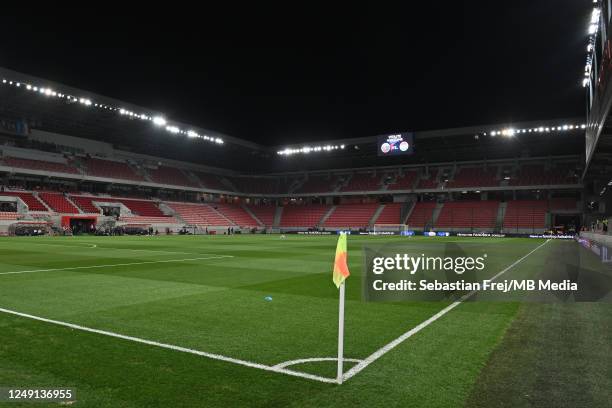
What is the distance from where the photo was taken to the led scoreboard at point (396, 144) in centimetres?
5778

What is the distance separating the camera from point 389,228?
66.1m

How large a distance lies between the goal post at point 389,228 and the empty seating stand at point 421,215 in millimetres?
2382

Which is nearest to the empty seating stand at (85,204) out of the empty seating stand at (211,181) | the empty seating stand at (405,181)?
the empty seating stand at (211,181)

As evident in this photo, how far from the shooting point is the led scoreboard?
57781mm

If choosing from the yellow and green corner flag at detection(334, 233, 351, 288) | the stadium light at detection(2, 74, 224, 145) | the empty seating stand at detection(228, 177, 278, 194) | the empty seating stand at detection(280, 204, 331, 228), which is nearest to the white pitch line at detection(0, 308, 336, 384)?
the yellow and green corner flag at detection(334, 233, 351, 288)

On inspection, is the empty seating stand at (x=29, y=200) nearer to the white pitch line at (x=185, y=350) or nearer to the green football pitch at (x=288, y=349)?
the green football pitch at (x=288, y=349)

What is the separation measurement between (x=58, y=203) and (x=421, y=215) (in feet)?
169

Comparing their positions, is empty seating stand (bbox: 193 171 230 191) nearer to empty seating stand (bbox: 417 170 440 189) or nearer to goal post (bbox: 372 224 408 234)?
goal post (bbox: 372 224 408 234)

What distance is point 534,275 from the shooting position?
14.2 meters

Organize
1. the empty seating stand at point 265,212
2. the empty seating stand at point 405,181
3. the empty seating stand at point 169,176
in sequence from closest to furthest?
the empty seating stand at point 169,176 < the empty seating stand at point 405,181 < the empty seating stand at point 265,212

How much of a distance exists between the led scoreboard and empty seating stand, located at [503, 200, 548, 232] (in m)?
17.7

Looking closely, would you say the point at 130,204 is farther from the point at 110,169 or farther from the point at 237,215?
the point at 237,215

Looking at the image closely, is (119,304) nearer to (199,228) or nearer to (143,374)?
(143,374)

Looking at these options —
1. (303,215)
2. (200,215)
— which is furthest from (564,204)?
(200,215)
